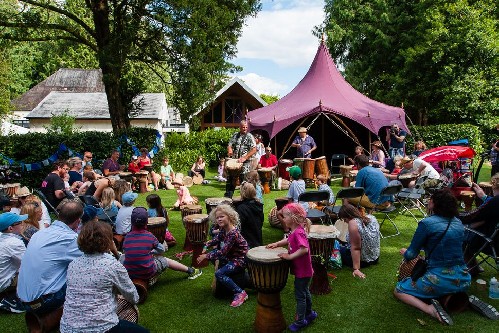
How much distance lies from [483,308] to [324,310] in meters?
1.63

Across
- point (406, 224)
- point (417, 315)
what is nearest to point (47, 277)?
point (417, 315)

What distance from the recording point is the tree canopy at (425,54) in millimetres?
19297

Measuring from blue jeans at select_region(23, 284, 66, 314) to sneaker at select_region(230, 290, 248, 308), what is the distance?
1.82 m

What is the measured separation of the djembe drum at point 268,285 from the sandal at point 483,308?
6.70 ft

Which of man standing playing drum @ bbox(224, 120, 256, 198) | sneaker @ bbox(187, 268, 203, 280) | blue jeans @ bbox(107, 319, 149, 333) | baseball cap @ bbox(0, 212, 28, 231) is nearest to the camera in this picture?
blue jeans @ bbox(107, 319, 149, 333)

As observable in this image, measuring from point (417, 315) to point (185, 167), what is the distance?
13648 millimetres

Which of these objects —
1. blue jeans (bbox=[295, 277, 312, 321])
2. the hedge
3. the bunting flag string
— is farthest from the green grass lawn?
the hedge

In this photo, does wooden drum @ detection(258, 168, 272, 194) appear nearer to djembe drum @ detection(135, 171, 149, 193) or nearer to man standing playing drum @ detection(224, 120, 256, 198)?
man standing playing drum @ detection(224, 120, 256, 198)

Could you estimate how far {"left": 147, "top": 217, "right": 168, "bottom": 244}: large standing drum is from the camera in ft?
19.7

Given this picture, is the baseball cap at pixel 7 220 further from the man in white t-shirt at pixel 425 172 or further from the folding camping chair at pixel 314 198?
the man in white t-shirt at pixel 425 172

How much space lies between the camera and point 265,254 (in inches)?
164

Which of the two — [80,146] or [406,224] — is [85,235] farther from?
[80,146]

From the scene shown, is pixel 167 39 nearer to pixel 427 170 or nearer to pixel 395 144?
pixel 395 144

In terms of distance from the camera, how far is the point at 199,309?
473cm
